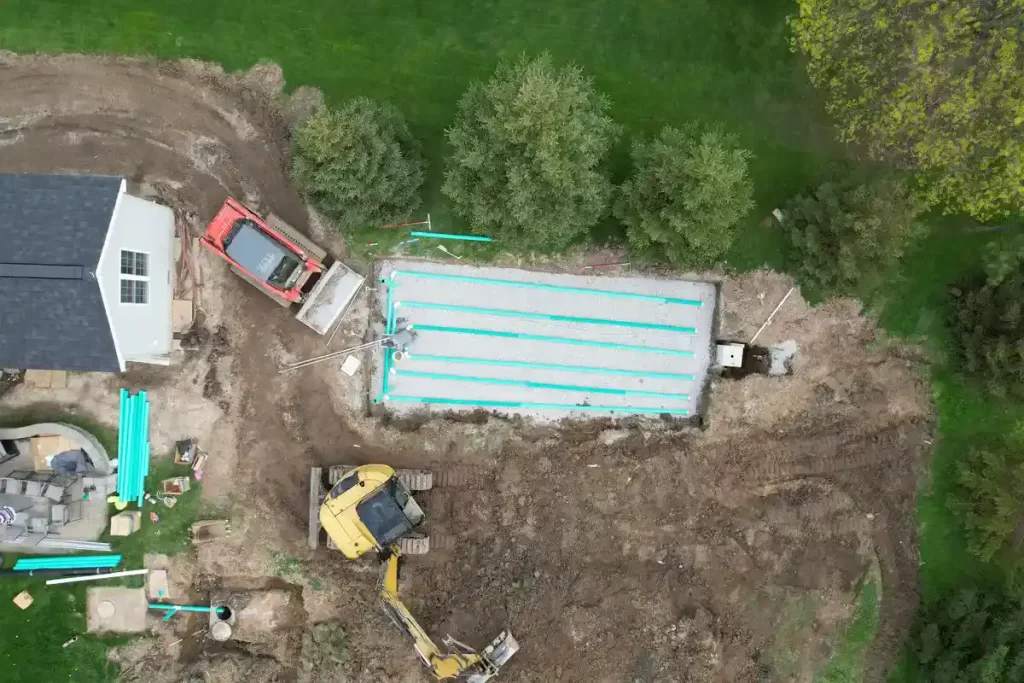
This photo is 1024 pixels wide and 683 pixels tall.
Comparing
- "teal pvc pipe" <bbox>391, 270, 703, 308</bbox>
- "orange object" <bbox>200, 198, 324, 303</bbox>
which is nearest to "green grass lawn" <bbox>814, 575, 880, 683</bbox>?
"teal pvc pipe" <bbox>391, 270, 703, 308</bbox>

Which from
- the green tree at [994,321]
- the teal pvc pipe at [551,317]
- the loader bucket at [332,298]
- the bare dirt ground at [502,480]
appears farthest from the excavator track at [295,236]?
the green tree at [994,321]

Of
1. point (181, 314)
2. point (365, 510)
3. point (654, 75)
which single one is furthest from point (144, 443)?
point (654, 75)

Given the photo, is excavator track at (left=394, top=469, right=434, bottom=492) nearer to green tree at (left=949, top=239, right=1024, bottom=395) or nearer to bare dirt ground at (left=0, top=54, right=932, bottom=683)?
bare dirt ground at (left=0, top=54, right=932, bottom=683)

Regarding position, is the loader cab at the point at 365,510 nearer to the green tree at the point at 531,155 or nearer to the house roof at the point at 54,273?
the house roof at the point at 54,273

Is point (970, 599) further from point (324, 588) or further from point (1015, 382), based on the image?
point (324, 588)

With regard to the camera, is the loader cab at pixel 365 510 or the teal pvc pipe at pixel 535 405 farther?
the teal pvc pipe at pixel 535 405

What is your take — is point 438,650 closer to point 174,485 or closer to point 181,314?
point 174,485
